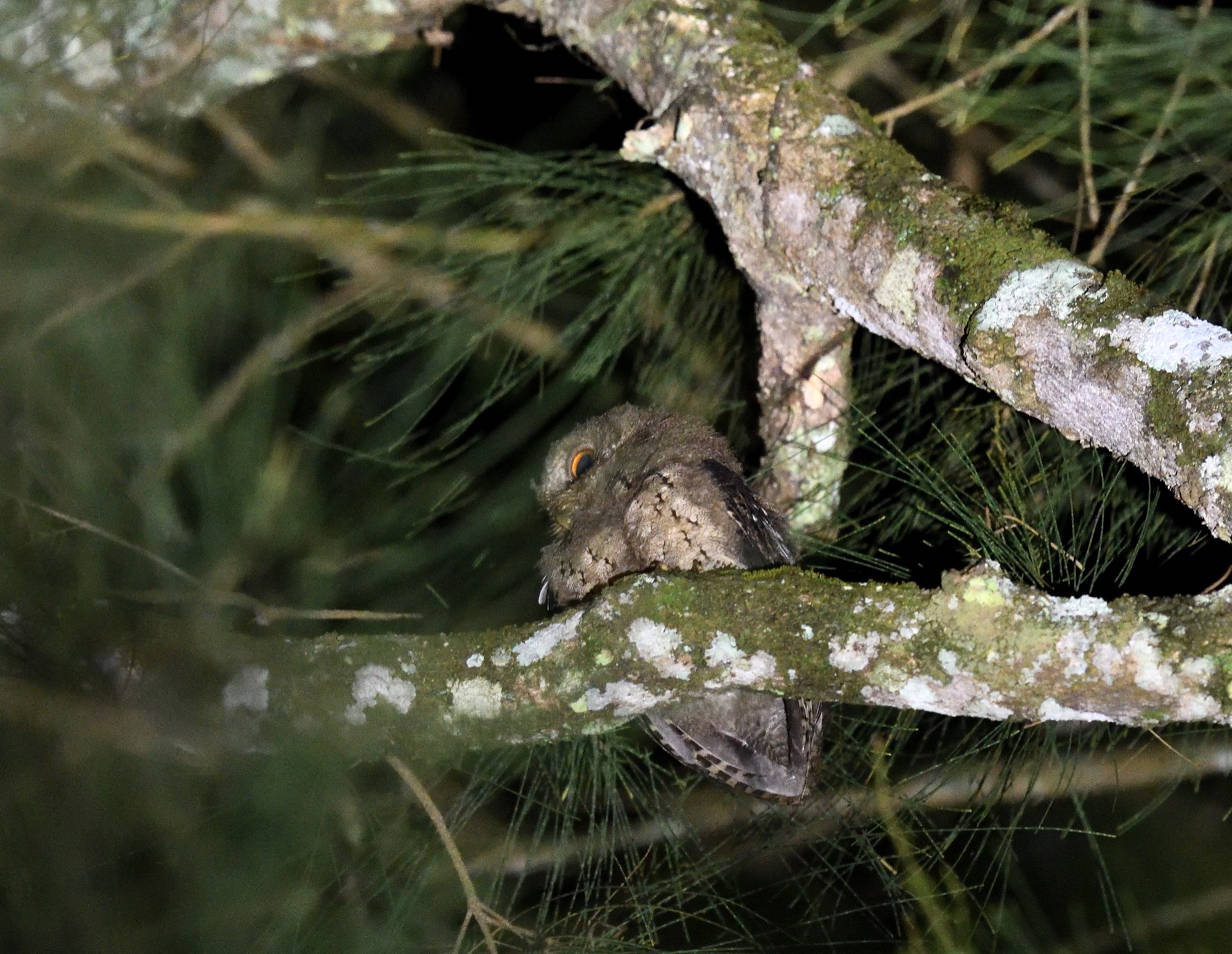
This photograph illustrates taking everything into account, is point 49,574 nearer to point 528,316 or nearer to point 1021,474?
point 528,316

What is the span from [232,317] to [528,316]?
893mm

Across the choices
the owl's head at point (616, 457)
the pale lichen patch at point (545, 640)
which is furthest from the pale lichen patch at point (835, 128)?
the pale lichen patch at point (545, 640)

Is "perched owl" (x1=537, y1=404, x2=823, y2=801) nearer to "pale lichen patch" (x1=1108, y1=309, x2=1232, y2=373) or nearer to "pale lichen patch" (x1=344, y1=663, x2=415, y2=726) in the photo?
"pale lichen patch" (x1=344, y1=663, x2=415, y2=726)

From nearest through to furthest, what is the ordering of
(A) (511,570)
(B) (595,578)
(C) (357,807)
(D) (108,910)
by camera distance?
(D) (108,910) → (C) (357,807) → (B) (595,578) → (A) (511,570)

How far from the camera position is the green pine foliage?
4.54 ft

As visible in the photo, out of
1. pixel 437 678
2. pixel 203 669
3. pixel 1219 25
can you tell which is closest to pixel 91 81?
pixel 203 669

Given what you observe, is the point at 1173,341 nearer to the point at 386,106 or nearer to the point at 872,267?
the point at 872,267

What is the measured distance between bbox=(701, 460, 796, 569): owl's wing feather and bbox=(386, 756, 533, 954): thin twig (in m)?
0.69

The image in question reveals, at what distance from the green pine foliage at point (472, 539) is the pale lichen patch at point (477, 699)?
86 millimetres

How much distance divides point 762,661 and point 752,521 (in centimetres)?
62

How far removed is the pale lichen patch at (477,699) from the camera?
1388 millimetres

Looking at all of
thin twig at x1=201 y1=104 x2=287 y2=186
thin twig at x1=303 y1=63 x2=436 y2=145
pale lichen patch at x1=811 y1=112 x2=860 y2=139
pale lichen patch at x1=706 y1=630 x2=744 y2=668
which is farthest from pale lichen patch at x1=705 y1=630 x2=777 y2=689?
thin twig at x1=303 y1=63 x2=436 y2=145

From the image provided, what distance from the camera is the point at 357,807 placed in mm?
1532

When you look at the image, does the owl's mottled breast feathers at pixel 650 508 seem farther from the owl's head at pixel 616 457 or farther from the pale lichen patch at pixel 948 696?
the pale lichen patch at pixel 948 696
